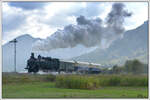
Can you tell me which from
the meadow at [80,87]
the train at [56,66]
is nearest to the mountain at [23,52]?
the train at [56,66]

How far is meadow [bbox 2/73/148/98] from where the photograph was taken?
20359mm

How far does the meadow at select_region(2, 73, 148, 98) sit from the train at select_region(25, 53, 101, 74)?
7.58m

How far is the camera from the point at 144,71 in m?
21.3

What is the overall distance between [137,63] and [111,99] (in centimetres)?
434

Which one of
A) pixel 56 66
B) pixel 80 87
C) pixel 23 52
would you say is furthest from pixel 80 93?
pixel 23 52

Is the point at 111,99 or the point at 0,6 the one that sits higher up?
the point at 0,6

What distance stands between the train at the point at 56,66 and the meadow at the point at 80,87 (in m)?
7.58

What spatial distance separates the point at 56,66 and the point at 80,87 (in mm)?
12606

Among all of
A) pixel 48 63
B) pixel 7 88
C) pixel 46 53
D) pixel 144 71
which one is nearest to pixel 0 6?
pixel 7 88

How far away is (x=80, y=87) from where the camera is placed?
77.2 feet

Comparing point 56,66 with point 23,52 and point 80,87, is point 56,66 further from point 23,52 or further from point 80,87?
point 80,87

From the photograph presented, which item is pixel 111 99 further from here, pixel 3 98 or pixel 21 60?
pixel 21 60

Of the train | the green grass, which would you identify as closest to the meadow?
the green grass

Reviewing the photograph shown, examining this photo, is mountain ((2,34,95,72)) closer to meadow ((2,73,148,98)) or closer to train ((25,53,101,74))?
train ((25,53,101,74))
